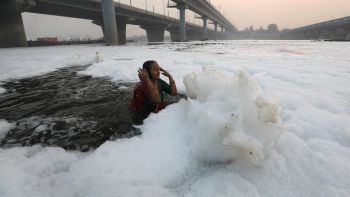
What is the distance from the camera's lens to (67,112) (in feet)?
13.4

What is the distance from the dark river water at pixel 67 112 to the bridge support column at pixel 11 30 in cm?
2376

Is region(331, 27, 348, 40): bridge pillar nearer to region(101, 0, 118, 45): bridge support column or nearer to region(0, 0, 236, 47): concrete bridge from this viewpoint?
region(0, 0, 236, 47): concrete bridge

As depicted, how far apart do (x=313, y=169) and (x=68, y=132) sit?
293cm

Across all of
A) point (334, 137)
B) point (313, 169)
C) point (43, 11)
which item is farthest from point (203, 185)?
point (43, 11)

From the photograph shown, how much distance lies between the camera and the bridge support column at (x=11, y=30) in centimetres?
2494

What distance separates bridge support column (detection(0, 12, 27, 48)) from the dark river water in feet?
77.9

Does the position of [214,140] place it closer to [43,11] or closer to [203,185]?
[203,185]

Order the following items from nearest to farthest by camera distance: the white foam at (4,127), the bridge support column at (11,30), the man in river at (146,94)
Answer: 1. the white foam at (4,127)
2. the man in river at (146,94)
3. the bridge support column at (11,30)

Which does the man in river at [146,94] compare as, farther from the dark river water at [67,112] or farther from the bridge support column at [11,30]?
the bridge support column at [11,30]

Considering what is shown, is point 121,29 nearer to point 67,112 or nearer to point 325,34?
point 67,112

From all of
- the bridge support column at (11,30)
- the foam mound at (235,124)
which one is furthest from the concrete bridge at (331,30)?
the foam mound at (235,124)

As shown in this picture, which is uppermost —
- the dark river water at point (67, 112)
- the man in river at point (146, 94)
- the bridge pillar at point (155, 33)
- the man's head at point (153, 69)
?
the bridge pillar at point (155, 33)

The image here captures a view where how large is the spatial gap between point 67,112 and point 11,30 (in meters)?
27.8

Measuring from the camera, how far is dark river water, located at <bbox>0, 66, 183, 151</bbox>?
3.05 m
